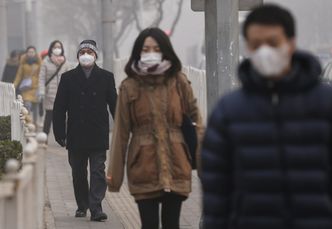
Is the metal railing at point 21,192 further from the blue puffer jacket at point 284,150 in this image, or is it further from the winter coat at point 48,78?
the winter coat at point 48,78

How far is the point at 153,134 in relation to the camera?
26.3 feet

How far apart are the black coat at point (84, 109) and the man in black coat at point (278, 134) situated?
6.51 metres

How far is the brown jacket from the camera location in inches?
312

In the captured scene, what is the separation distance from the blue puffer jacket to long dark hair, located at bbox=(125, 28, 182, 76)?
8.17ft

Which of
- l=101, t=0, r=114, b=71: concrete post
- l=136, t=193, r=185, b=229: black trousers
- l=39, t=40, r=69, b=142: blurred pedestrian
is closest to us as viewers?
l=136, t=193, r=185, b=229: black trousers

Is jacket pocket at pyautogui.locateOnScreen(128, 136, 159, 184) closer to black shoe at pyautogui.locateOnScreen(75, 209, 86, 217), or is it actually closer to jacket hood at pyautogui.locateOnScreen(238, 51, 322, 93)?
jacket hood at pyautogui.locateOnScreen(238, 51, 322, 93)

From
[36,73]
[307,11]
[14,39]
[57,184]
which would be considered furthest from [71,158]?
[307,11]

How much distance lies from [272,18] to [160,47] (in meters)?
2.60

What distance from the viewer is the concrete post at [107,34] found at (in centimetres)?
2409

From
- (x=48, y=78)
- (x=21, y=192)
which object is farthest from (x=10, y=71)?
(x=21, y=192)

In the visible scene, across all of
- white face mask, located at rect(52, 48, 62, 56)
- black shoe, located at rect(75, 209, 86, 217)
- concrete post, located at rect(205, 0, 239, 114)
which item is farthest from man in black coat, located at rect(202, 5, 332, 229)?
white face mask, located at rect(52, 48, 62, 56)

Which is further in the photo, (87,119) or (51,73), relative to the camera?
(51,73)

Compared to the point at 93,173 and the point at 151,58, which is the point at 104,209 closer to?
the point at 93,173

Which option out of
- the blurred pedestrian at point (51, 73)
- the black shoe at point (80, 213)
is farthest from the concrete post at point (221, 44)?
the blurred pedestrian at point (51, 73)
